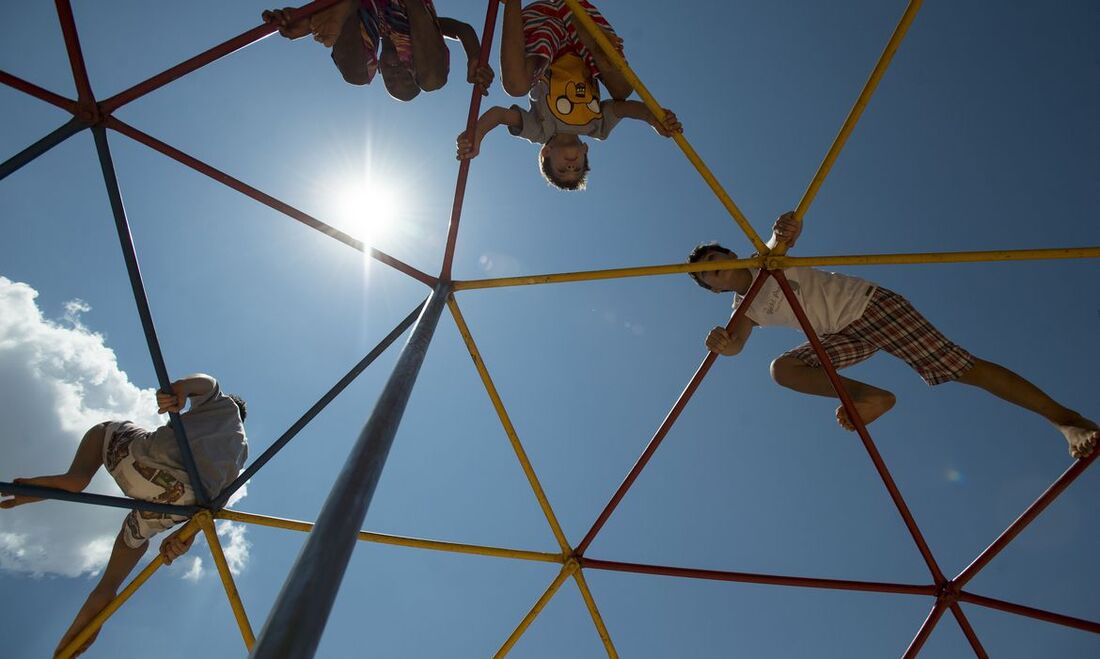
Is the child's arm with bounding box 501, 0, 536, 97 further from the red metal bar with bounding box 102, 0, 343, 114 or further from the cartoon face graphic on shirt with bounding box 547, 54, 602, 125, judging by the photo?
the red metal bar with bounding box 102, 0, 343, 114

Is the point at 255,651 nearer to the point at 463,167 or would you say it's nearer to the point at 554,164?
the point at 463,167

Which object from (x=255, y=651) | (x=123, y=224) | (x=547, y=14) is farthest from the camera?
(x=547, y=14)

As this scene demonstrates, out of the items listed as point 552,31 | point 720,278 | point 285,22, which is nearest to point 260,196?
point 285,22

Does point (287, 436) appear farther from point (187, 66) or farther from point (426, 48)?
point (426, 48)

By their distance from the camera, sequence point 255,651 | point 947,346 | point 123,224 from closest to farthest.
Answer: point 255,651 < point 123,224 < point 947,346

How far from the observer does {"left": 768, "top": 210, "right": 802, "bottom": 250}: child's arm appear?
4.85 metres

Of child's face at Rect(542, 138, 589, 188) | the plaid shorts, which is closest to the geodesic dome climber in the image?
the plaid shorts

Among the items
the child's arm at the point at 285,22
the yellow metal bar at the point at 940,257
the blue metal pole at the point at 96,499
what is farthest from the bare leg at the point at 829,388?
the blue metal pole at the point at 96,499

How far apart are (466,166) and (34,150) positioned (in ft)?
9.38

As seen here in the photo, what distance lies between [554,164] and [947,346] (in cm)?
368

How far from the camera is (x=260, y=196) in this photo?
5.28 m

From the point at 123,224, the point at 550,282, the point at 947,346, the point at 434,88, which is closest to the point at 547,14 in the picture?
the point at 434,88

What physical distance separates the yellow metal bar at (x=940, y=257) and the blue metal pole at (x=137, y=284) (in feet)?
15.5

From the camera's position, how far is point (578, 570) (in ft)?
20.4
